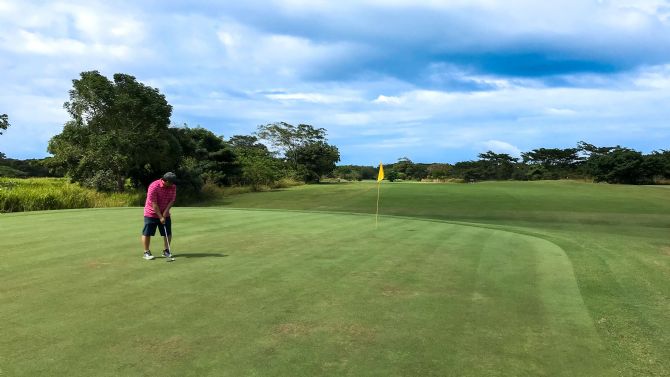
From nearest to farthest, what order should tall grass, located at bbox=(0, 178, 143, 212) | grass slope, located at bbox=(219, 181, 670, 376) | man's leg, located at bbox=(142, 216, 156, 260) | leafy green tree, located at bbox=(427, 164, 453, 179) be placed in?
grass slope, located at bbox=(219, 181, 670, 376) < man's leg, located at bbox=(142, 216, 156, 260) < tall grass, located at bbox=(0, 178, 143, 212) < leafy green tree, located at bbox=(427, 164, 453, 179)

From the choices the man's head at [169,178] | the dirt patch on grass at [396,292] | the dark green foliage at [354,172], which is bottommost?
the dirt patch on grass at [396,292]

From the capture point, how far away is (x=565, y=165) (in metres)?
91.0

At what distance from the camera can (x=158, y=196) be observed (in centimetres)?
982

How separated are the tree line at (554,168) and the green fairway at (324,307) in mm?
58875

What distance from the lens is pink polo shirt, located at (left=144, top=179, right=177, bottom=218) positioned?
380 inches

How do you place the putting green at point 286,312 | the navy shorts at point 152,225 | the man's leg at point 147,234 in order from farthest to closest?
the navy shorts at point 152,225 < the man's leg at point 147,234 < the putting green at point 286,312

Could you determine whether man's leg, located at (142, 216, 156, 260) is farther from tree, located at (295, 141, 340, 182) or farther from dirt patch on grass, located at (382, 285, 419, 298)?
tree, located at (295, 141, 340, 182)

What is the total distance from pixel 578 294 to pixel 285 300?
481 centimetres

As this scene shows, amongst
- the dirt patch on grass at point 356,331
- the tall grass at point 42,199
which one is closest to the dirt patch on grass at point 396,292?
the dirt patch on grass at point 356,331

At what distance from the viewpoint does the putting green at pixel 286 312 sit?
175 inches

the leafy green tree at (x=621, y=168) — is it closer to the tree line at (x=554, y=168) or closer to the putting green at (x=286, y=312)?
the tree line at (x=554, y=168)

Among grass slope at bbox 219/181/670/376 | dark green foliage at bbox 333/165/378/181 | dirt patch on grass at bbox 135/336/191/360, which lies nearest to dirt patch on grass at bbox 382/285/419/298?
grass slope at bbox 219/181/670/376

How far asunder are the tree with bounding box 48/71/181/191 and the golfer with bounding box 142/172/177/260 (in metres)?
26.0

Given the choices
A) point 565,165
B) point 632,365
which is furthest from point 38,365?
point 565,165
